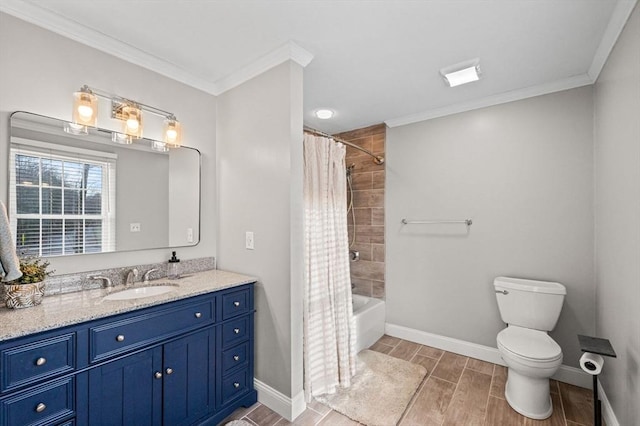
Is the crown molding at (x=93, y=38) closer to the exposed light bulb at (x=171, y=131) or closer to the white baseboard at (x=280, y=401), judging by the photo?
the exposed light bulb at (x=171, y=131)

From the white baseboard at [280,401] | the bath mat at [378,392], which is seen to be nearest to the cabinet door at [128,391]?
the white baseboard at [280,401]

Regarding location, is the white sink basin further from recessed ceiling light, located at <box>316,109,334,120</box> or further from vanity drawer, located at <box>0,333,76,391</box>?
recessed ceiling light, located at <box>316,109,334,120</box>

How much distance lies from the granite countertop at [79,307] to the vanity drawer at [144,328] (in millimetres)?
71

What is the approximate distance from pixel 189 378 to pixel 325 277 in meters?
1.08

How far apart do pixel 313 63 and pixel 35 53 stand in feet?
5.31

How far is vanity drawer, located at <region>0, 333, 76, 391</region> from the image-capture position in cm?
112

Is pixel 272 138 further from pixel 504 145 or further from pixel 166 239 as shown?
pixel 504 145

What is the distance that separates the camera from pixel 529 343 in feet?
6.69

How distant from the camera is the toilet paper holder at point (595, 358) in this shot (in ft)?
4.91

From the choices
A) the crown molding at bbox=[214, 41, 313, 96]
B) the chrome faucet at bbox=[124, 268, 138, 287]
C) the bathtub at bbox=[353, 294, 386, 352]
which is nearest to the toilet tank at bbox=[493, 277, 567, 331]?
the bathtub at bbox=[353, 294, 386, 352]

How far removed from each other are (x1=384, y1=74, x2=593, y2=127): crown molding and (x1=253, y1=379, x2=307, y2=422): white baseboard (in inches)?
107

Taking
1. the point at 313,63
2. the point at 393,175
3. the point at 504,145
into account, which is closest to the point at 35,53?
the point at 313,63

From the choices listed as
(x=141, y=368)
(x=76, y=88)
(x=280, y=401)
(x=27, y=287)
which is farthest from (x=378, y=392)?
(x=76, y=88)

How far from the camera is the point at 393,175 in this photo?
127 inches
